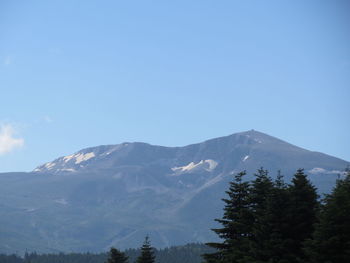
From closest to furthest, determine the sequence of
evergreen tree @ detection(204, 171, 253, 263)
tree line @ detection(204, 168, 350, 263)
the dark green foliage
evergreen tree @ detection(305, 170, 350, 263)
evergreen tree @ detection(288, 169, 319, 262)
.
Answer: evergreen tree @ detection(305, 170, 350, 263)
tree line @ detection(204, 168, 350, 263)
the dark green foliage
evergreen tree @ detection(288, 169, 319, 262)
evergreen tree @ detection(204, 171, 253, 263)

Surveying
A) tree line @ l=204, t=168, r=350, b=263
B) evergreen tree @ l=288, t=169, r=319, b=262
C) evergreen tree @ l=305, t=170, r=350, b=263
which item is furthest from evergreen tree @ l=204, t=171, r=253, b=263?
evergreen tree @ l=305, t=170, r=350, b=263

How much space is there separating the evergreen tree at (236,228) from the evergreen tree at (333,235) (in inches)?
312

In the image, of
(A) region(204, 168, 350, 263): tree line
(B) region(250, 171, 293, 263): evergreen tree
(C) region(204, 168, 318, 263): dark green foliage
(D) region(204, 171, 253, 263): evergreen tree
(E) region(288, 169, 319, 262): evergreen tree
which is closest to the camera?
(A) region(204, 168, 350, 263): tree line

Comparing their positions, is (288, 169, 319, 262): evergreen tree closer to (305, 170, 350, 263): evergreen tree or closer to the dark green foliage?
the dark green foliage

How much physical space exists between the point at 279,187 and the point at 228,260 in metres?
6.81

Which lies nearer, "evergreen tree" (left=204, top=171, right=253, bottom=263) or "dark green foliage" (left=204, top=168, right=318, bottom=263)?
"dark green foliage" (left=204, top=168, right=318, bottom=263)

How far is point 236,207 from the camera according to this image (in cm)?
4738

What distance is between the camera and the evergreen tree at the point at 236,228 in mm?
44516

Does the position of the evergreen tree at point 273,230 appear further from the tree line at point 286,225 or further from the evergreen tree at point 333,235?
the evergreen tree at point 333,235

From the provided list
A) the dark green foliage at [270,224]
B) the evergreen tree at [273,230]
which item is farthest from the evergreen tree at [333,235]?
the evergreen tree at [273,230]

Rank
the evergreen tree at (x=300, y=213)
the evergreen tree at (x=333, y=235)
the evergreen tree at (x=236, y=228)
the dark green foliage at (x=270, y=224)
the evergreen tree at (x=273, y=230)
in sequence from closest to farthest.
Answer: the evergreen tree at (x=333, y=235), the evergreen tree at (x=273, y=230), the dark green foliage at (x=270, y=224), the evergreen tree at (x=300, y=213), the evergreen tree at (x=236, y=228)

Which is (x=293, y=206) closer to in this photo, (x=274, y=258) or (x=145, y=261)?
(x=274, y=258)

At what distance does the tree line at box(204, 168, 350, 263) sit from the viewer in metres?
36.4

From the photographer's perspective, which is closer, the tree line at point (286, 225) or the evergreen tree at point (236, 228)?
the tree line at point (286, 225)
